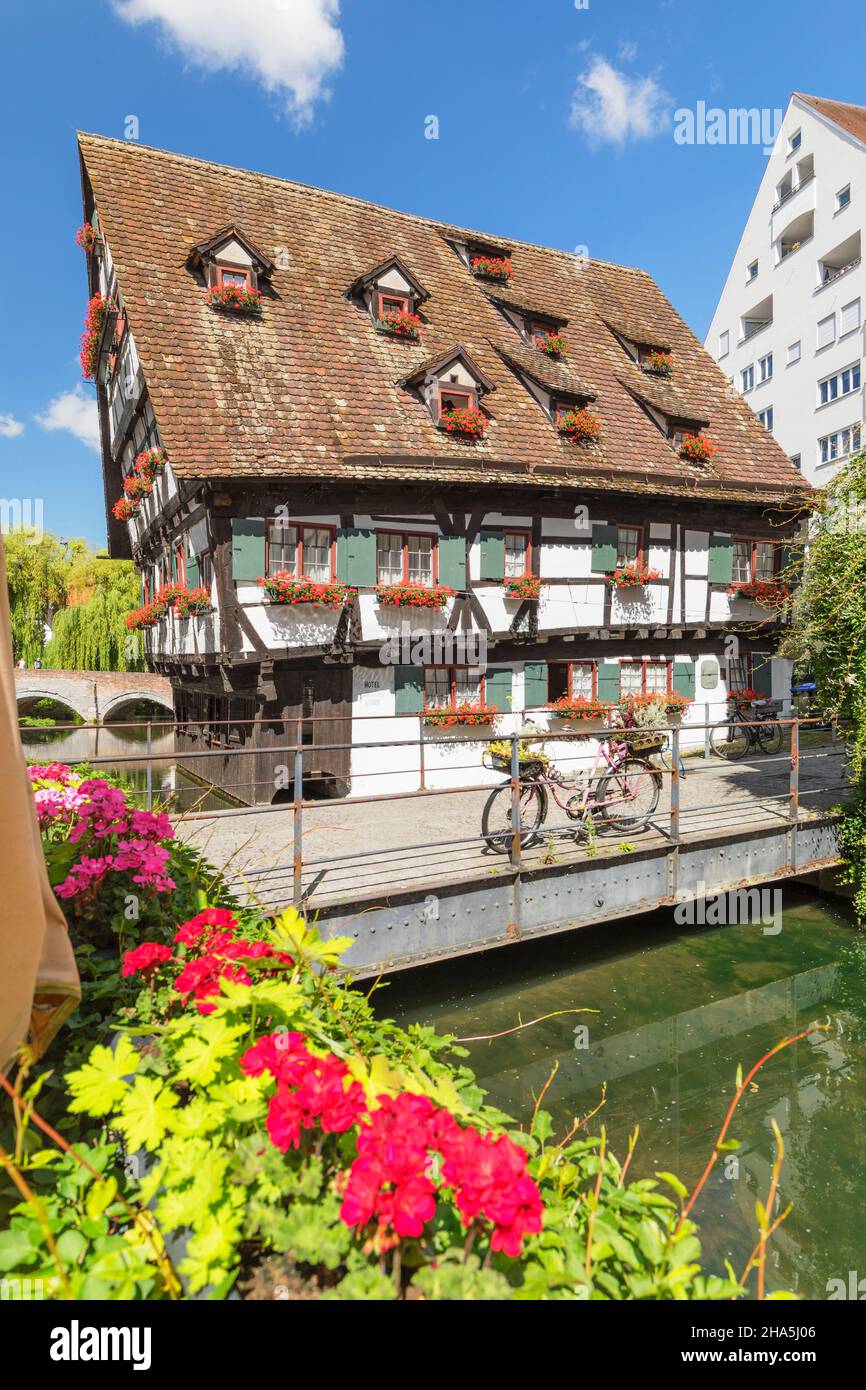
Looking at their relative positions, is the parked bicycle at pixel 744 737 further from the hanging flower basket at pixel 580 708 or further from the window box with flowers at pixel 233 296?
the window box with flowers at pixel 233 296

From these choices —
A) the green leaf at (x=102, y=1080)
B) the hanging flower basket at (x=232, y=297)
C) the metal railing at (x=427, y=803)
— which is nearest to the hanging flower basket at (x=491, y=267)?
the hanging flower basket at (x=232, y=297)

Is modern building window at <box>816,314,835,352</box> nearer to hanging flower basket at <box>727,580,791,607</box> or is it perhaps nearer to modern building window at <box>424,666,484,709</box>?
hanging flower basket at <box>727,580,791,607</box>

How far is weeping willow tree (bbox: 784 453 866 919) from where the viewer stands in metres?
8.32

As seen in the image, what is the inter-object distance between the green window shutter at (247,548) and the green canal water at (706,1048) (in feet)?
22.9

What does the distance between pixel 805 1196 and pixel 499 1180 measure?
15.2ft

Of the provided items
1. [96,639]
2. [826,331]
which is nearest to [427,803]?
[96,639]

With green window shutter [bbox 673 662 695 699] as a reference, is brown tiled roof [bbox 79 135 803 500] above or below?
above

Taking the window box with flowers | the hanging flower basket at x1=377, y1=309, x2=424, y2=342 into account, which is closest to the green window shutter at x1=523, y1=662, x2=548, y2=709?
the hanging flower basket at x1=377, y1=309, x2=424, y2=342

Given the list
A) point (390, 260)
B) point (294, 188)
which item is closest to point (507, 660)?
point (390, 260)

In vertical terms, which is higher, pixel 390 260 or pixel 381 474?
pixel 390 260

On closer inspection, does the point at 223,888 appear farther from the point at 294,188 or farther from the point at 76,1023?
the point at 294,188

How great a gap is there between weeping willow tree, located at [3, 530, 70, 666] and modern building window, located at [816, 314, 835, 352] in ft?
97.2

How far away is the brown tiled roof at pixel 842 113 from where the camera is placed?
26.2 meters
